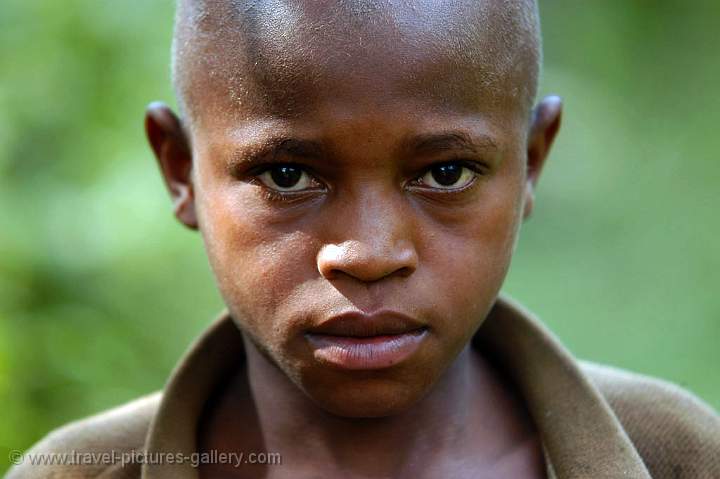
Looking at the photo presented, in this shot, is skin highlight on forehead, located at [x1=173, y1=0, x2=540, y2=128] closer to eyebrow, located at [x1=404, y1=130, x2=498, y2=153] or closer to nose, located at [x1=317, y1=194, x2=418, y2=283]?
eyebrow, located at [x1=404, y1=130, x2=498, y2=153]

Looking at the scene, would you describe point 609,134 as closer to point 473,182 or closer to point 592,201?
point 592,201

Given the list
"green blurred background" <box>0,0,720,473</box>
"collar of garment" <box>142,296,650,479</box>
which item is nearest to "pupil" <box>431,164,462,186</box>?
"collar of garment" <box>142,296,650,479</box>

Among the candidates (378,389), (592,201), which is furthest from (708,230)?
(378,389)

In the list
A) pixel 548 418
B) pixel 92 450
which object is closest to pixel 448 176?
pixel 548 418

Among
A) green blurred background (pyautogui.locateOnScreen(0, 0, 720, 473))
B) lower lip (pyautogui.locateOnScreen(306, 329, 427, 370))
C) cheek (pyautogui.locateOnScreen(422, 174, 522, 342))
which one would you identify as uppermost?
cheek (pyautogui.locateOnScreen(422, 174, 522, 342))

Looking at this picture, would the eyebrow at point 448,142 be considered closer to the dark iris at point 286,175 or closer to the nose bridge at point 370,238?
the nose bridge at point 370,238

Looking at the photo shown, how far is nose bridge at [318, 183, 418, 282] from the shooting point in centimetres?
196

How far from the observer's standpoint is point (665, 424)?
2.40 meters

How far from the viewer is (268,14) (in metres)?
2.05

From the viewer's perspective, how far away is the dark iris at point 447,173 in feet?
6.84

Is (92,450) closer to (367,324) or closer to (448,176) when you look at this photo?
(367,324)

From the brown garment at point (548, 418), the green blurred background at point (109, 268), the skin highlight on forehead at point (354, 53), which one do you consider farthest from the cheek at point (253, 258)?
the green blurred background at point (109, 268)

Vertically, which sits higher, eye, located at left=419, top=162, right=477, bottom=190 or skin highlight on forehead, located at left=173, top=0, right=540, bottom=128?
skin highlight on forehead, located at left=173, top=0, right=540, bottom=128

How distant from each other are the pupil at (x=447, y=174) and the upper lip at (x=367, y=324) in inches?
10.0
